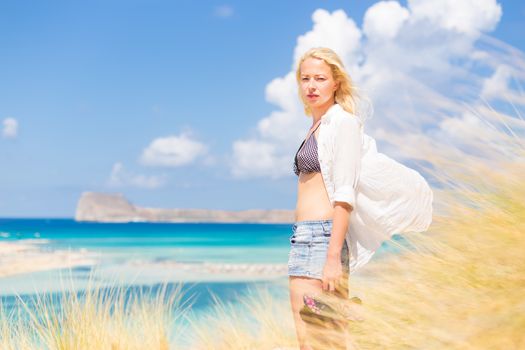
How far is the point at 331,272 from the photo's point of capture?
232 centimetres

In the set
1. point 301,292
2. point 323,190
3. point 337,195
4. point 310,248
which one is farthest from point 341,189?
point 301,292

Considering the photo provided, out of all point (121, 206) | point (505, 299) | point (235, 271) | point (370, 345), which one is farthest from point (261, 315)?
point (121, 206)

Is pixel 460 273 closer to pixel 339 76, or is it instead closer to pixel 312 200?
pixel 312 200

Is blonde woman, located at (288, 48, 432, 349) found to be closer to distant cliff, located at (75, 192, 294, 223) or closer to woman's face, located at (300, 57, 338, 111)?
woman's face, located at (300, 57, 338, 111)

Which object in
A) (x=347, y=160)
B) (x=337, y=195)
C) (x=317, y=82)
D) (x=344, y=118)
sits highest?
(x=317, y=82)

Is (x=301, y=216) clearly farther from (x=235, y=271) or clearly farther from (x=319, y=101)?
(x=235, y=271)

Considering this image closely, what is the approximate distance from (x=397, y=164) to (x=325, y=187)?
11.4 inches

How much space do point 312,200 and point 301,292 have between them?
342 millimetres

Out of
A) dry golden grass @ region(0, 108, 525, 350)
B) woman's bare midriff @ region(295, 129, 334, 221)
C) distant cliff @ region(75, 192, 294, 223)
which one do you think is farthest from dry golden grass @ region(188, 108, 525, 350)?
distant cliff @ region(75, 192, 294, 223)

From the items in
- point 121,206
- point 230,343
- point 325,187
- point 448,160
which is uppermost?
point 121,206

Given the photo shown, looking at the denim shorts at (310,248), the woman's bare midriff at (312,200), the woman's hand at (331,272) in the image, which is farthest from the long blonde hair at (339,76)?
the woman's hand at (331,272)

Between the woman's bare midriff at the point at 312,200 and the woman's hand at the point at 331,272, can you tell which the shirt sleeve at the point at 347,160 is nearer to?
the woman's bare midriff at the point at 312,200

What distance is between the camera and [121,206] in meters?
105

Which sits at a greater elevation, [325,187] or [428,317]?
[325,187]
